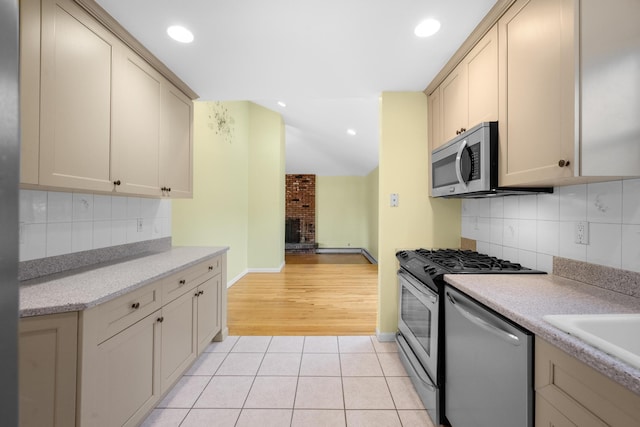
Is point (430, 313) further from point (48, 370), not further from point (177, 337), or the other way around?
point (48, 370)

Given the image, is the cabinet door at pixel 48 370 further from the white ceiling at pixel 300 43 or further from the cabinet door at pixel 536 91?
Answer: the cabinet door at pixel 536 91

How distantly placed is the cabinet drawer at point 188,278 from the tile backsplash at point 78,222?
0.58m

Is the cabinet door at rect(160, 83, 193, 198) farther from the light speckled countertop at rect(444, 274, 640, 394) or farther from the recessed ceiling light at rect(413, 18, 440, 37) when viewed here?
the light speckled countertop at rect(444, 274, 640, 394)

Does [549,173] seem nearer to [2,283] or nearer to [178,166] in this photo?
[2,283]

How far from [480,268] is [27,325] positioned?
83.2 inches

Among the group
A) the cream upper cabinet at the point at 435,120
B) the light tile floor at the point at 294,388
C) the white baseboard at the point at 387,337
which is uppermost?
the cream upper cabinet at the point at 435,120

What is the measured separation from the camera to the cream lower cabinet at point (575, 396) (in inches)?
26.2

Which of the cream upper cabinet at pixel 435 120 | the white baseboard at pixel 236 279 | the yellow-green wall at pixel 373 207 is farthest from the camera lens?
the yellow-green wall at pixel 373 207

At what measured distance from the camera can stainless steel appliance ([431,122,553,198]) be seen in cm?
156

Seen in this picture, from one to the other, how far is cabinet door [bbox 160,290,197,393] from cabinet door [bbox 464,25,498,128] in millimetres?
2274

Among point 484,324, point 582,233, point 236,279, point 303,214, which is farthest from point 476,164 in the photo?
point 303,214

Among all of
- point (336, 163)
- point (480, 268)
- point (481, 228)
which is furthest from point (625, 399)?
point (336, 163)

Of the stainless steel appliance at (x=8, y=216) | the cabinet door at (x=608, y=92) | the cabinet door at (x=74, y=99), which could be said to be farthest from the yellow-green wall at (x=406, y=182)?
the stainless steel appliance at (x=8, y=216)

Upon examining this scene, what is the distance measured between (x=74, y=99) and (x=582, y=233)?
2.66 metres
